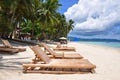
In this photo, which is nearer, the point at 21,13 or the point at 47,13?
the point at 21,13

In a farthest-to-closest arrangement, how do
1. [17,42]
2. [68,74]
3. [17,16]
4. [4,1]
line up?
[17,16], [17,42], [4,1], [68,74]

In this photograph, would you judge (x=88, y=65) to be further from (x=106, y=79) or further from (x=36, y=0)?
(x=36, y=0)

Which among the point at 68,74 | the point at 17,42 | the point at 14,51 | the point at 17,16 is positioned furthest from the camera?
the point at 17,16

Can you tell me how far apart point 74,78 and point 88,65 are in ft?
3.49

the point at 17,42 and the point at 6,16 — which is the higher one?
the point at 6,16

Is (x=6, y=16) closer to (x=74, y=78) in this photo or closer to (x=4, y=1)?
(x=4, y=1)

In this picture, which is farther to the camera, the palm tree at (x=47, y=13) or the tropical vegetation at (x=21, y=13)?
the palm tree at (x=47, y=13)

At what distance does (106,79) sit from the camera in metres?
8.20

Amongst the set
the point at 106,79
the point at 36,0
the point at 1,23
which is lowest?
the point at 106,79

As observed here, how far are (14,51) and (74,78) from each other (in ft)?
22.5

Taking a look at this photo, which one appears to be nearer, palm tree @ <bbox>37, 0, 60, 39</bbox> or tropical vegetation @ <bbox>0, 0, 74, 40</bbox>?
tropical vegetation @ <bbox>0, 0, 74, 40</bbox>

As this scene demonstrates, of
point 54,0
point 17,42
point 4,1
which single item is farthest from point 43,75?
point 54,0

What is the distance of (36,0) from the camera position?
27891 millimetres

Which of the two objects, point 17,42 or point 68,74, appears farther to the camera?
point 17,42
